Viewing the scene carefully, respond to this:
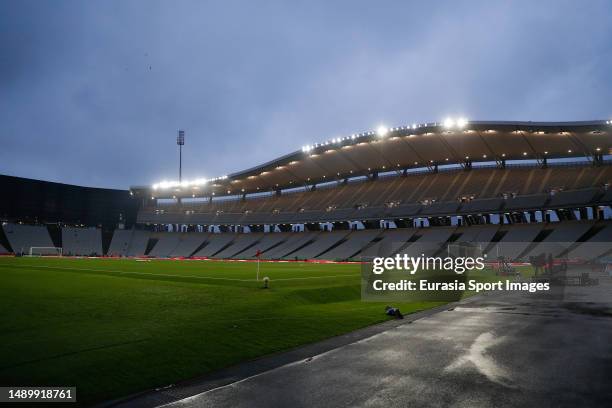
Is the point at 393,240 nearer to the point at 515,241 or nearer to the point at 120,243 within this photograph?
the point at 515,241

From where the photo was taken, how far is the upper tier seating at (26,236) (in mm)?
98562

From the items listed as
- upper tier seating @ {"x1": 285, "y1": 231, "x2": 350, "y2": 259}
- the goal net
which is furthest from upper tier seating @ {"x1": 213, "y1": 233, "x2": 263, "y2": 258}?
the goal net

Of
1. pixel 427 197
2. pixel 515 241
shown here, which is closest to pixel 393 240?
pixel 427 197

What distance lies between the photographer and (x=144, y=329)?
1203 cm

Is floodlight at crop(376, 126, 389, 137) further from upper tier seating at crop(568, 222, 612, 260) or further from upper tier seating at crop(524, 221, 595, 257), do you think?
upper tier seating at crop(568, 222, 612, 260)

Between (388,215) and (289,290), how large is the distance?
61.8 m

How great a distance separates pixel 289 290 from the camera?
71.9ft

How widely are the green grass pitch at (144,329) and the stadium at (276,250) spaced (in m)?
0.07

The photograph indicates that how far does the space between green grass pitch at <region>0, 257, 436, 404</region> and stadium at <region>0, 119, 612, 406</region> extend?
2.7 inches

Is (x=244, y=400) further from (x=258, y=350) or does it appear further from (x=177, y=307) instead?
(x=177, y=307)

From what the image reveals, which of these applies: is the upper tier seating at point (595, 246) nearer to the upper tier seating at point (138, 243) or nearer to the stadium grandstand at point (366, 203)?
the stadium grandstand at point (366, 203)

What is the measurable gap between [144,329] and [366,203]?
78.6 meters

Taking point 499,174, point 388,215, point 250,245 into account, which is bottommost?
point 250,245

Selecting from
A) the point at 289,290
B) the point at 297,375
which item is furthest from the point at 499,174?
the point at 297,375
